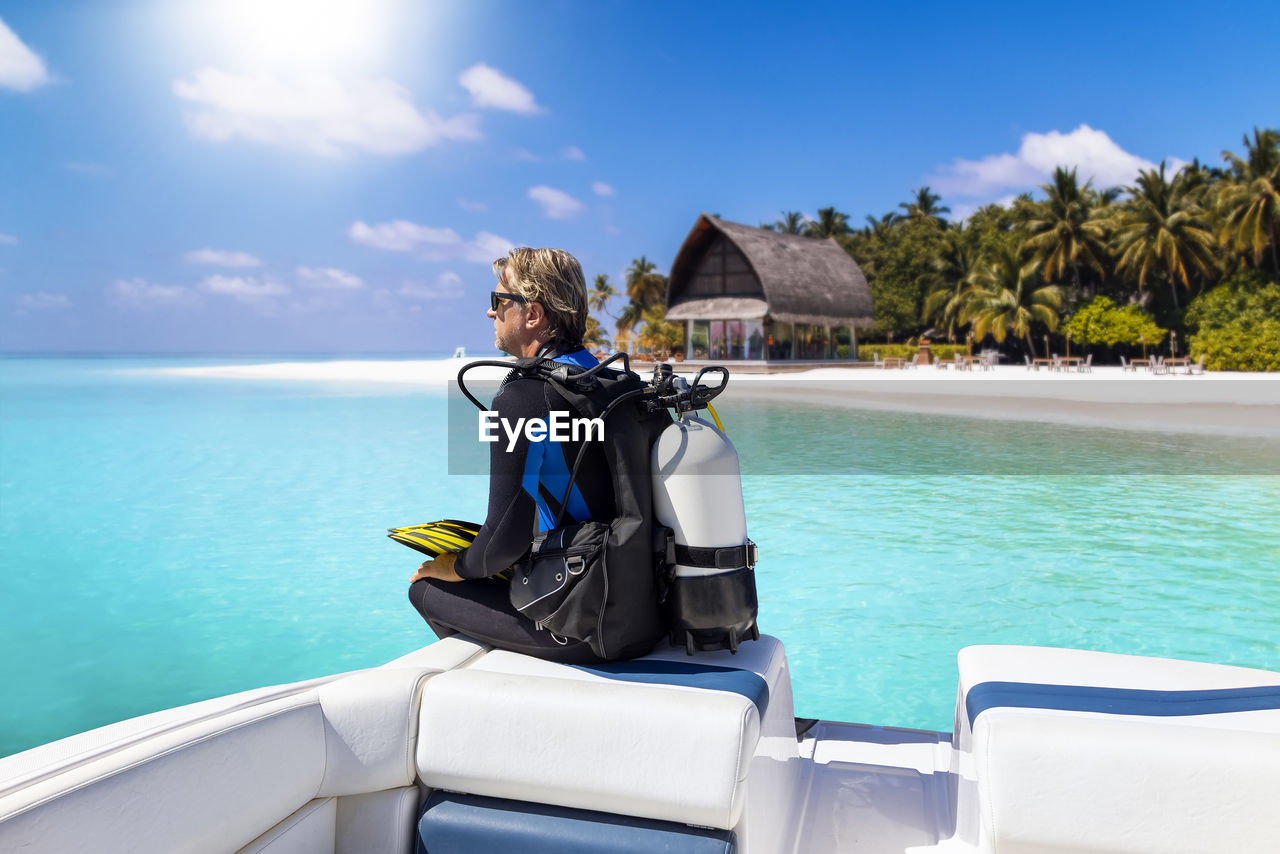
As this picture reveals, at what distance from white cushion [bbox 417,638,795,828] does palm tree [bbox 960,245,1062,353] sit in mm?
33529

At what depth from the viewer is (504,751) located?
1.52 meters

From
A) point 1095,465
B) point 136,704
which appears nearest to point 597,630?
point 136,704

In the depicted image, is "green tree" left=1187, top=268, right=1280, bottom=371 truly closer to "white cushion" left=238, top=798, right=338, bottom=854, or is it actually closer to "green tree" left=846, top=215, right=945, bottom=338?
"green tree" left=846, top=215, right=945, bottom=338

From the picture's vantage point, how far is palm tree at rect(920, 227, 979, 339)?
119ft

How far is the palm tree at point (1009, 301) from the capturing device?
3198 centimetres

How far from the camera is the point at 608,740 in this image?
1.46 metres

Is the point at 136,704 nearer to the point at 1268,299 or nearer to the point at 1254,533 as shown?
the point at 1254,533

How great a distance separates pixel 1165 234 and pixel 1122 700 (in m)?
34.0

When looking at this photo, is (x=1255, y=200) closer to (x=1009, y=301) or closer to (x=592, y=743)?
(x=1009, y=301)

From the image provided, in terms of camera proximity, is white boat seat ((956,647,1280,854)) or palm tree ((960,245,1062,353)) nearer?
white boat seat ((956,647,1280,854))

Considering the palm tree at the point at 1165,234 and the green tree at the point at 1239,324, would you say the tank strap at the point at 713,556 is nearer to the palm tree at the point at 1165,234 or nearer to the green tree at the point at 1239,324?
the green tree at the point at 1239,324

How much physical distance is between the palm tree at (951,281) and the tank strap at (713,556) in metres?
36.2

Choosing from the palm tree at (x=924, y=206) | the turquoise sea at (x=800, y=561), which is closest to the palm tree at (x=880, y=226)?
the palm tree at (x=924, y=206)

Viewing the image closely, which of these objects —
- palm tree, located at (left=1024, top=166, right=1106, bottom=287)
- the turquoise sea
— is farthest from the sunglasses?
palm tree, located at (left=1024, top=166, right=1106, bottom=287)
